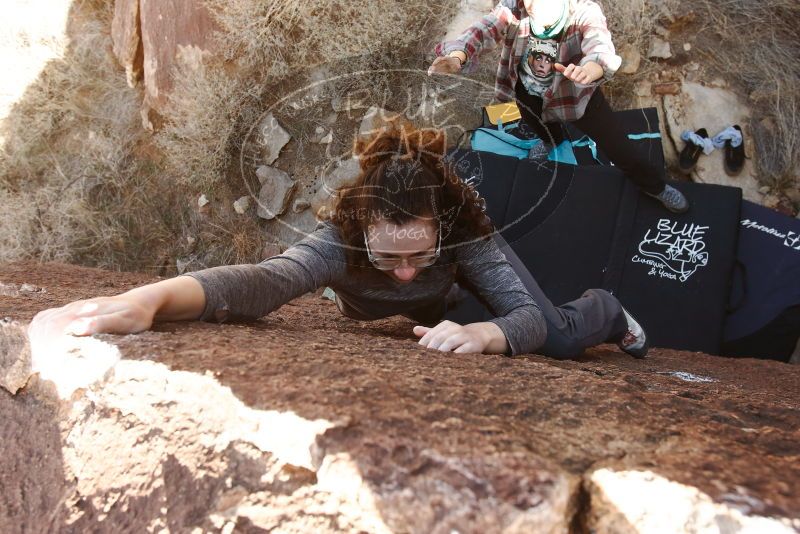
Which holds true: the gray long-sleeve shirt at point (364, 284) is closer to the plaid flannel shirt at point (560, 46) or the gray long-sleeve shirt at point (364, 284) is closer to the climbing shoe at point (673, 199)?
the plaid flannel shirt at point (560, 46)

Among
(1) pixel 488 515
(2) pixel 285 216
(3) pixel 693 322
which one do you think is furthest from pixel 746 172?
(1) pixel 488 515

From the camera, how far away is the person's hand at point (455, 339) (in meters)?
1.33

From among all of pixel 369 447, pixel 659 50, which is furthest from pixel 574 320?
pixel 659 50

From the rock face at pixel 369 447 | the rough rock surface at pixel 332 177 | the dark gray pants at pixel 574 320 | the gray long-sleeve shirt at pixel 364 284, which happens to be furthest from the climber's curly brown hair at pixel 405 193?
the rough rock surface at pixel 332 177

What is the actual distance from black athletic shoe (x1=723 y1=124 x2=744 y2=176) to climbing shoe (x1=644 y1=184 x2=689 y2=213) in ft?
2.52

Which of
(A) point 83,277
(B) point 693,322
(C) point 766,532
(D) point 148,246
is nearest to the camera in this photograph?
(C) point 766,532

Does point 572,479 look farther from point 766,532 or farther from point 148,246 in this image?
point 148,246

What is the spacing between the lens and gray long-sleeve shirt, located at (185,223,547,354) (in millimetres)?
1291

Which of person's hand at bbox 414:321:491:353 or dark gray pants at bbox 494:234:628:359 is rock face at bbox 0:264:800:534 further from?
dark gray pants at bbox 494:234:628:359

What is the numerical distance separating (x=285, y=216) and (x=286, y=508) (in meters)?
2.94

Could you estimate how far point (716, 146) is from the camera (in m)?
3.48

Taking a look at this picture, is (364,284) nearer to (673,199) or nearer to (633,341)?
(633,341)

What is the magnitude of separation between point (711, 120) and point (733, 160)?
30 cm

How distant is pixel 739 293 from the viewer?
113 inches
